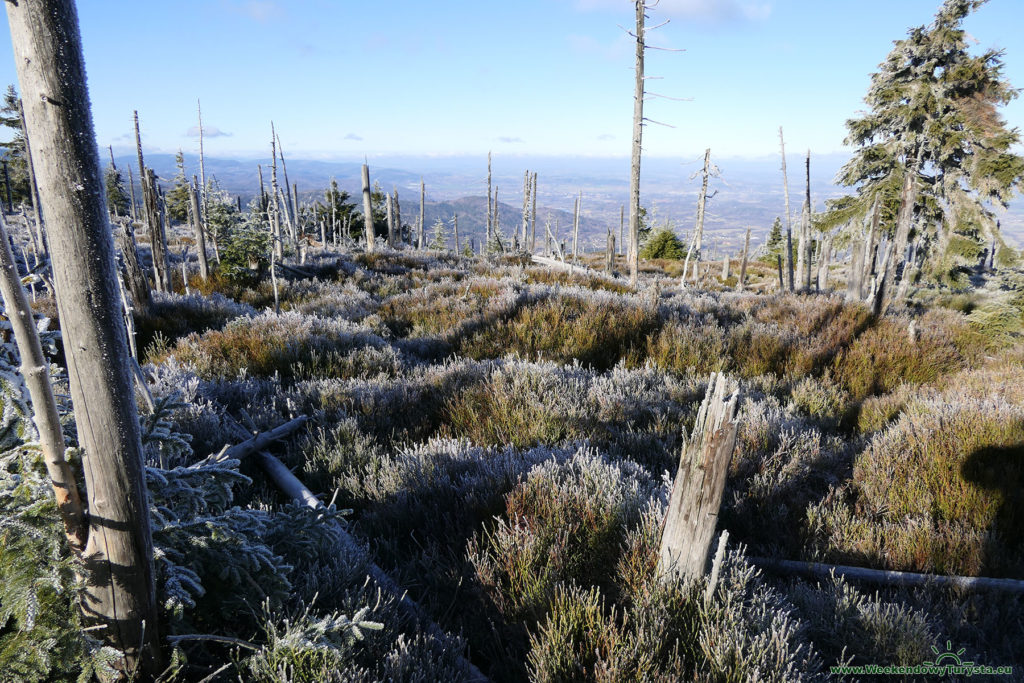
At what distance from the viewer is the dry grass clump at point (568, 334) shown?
20.7 ft

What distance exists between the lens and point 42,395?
127cm

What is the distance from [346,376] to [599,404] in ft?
8.92

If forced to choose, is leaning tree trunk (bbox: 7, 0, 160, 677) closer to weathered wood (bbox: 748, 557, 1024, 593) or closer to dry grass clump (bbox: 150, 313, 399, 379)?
weathered wood (bbox: 748, 557, 1024, 593)

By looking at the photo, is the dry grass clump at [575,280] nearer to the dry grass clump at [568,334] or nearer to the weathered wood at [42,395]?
the dry grass clump at [568,334]

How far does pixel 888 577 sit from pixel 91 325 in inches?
147

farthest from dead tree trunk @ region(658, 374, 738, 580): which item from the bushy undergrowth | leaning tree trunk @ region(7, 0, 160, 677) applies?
leaning tree trunk @ region(7, 0, 160, 677)

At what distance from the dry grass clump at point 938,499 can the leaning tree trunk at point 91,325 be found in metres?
3.53

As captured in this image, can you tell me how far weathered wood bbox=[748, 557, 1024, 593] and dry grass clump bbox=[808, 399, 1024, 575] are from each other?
6.0 inches

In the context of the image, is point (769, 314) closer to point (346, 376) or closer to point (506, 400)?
point (506, 400)

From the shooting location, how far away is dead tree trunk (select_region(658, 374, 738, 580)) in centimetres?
209

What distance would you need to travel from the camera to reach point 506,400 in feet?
14.0

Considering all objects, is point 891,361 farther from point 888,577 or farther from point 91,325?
point 91,325

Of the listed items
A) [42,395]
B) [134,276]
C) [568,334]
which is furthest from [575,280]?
[42,395]

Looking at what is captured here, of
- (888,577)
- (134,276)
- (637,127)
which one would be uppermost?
(637,127)
